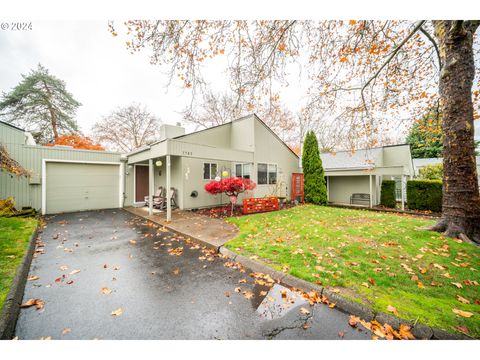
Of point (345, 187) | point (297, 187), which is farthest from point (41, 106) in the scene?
point (345, 187)

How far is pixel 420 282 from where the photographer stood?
2891mm

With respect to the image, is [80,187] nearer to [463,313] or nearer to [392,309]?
[392,309]

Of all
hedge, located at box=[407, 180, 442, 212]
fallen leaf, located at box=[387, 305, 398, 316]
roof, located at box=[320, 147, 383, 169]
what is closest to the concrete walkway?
fallen leaf, located at box=[387, 305, 398, 316]

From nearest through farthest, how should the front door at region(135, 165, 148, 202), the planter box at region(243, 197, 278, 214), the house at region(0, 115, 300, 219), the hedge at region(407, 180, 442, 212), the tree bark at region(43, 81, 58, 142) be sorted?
the house at region(0, 115, 300, 219)
the planter box at region(243, 197, 278, 214)
the hedge at region(407, 180, 442, 212)
the front door at region(135, 165, 148, 202)
the tree bark at region(43, 81, 58, 142)

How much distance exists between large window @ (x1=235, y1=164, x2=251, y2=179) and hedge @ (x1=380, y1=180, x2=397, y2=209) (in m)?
9.96

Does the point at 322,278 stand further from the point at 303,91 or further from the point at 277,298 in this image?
the point at 303,91

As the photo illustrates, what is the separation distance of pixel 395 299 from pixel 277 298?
1558mm

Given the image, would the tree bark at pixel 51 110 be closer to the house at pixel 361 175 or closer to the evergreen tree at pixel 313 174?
the evergreen tree at pixel 313 174

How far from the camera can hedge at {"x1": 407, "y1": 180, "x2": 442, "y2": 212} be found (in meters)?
10.6

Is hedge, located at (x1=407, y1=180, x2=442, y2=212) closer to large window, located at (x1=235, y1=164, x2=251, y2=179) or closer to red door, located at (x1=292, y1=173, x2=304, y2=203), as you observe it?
red door, located at (x1=292, y1=173, x2=304, y2=203)

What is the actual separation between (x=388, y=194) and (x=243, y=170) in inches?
412

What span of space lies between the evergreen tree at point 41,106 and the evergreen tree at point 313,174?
22.3 m

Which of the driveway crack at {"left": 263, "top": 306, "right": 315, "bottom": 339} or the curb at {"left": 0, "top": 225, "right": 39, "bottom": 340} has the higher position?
the curb at {"left": 0, "top": 225, "right": 39, "bottom": 340}
